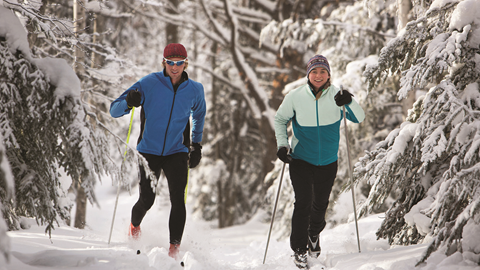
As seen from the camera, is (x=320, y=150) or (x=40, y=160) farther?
(x=320, y=150)

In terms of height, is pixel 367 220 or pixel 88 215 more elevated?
pixel 367 220

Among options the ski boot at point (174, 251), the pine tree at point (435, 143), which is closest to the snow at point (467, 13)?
the pine tree at point (435, 143)

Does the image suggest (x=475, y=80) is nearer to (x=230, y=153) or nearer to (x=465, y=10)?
(x=465, y=10)

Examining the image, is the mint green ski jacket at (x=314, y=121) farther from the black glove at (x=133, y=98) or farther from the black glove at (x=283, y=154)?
the black glove at (x=133, y=98)

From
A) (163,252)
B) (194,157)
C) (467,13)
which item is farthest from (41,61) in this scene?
(467,13)

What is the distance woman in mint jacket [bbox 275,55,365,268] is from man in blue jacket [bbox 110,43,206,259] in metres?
1.04

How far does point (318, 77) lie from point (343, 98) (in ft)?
1.15

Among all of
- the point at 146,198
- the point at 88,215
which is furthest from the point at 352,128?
the point at 88,215

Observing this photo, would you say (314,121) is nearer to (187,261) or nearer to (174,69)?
(174,69)

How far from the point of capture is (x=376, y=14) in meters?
8.98

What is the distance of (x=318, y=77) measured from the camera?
4.24 metres

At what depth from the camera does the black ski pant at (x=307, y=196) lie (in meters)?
4.22

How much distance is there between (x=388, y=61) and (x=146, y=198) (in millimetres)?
2957

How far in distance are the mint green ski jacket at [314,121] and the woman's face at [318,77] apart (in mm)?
81
